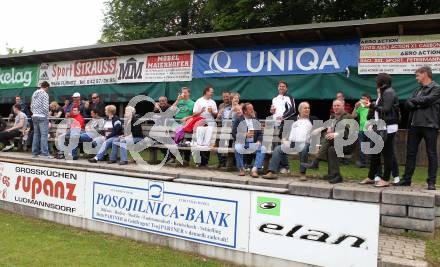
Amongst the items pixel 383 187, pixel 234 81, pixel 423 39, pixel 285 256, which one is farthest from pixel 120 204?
pixel 423 39

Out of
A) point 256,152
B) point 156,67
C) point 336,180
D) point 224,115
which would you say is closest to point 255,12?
point 156,67

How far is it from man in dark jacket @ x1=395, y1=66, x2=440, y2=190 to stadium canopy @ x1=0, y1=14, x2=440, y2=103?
4005 mm

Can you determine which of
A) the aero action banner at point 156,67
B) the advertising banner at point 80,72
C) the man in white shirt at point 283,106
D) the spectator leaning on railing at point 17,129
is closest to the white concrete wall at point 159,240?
the man in white shirt at point 283,106

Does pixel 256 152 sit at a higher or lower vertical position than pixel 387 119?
lower

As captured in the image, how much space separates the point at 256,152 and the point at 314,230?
295cm

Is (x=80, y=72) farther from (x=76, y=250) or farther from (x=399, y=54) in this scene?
(x=399, y=54)

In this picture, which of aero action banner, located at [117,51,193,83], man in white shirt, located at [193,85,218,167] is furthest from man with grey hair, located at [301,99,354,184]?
aero action banner, located at [117,51,193,83]

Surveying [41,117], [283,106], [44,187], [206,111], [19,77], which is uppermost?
[19,77]

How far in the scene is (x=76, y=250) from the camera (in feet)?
21.2

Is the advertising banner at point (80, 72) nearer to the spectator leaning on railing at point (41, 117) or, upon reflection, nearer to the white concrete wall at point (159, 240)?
the spectator leaning on railing at point (41, 117)

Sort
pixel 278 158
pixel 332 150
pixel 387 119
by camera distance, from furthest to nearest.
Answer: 1. pixel 278 158
2. pixel 332 150
3. pixel 387 119

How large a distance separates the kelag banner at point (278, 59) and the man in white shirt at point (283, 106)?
339 centimetres

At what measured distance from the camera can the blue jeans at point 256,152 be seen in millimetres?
7949

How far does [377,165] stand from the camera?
7176 mm
